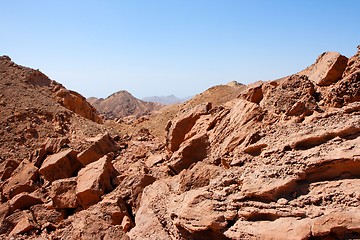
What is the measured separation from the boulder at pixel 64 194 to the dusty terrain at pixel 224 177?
0.12 feet

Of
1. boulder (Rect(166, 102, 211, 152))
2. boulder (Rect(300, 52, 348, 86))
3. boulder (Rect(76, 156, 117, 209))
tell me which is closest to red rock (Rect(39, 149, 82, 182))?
boulder (Rect(76, 156, 117, 209))

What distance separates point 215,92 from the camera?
34469 millimetres

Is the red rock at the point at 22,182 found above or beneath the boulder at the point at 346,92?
beneath

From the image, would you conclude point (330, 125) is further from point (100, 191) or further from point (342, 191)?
point (100, 191)

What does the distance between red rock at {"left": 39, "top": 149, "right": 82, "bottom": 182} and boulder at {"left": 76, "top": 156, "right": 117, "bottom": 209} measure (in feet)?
3.68

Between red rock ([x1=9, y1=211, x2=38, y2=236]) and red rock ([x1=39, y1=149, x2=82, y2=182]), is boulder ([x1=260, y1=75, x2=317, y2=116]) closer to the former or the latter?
red rock ([x1=39, y1=149, x2=82, y2=182])

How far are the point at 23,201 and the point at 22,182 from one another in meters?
1.53

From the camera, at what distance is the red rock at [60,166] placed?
47.8 ft

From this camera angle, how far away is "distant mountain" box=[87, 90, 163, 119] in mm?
82175

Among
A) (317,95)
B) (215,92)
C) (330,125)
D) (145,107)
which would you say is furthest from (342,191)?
(145,107)

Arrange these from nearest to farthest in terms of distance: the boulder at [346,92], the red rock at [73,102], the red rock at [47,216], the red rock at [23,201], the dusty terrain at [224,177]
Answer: the dusty terrain at [224,177]
the boulder at [346,92]
the red rock at [47,216]
the red rock at [23,201]
the red rock at [73,102]

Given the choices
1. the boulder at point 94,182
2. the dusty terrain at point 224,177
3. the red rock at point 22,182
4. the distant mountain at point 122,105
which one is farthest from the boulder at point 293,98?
the distant mountain at point 122,105

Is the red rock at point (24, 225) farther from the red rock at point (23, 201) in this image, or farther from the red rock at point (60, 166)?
the red rock at point (60, 166)

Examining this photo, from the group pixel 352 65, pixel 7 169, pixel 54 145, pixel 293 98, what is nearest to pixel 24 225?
pixel 7 169
